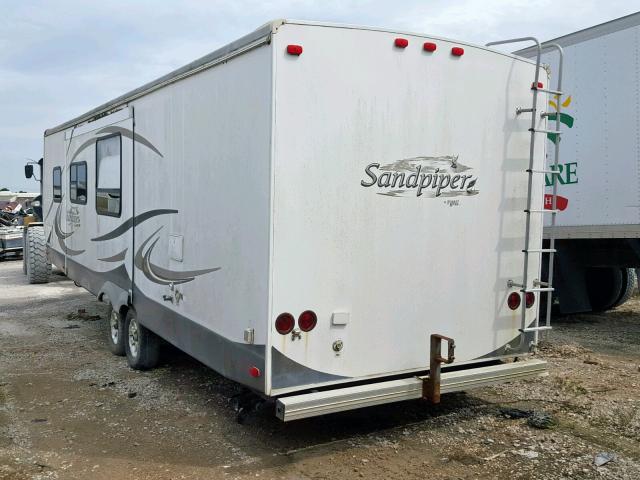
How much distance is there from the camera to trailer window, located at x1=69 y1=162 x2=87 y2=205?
817cm

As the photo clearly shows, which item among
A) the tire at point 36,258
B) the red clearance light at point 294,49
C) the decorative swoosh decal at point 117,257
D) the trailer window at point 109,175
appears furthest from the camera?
the tire at point 36,258

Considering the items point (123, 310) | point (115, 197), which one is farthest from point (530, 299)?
Answer: point (115, 197)

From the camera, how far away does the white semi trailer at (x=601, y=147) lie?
25.1ft

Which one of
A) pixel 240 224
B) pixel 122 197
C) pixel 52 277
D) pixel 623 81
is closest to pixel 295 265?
pixel 240 224

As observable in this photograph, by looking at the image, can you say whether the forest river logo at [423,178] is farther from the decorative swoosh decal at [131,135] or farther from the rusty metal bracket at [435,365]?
the decorative swoosh decal at [131,135]

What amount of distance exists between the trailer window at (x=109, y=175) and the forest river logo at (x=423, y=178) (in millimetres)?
3392

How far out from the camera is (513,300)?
502 centimetres

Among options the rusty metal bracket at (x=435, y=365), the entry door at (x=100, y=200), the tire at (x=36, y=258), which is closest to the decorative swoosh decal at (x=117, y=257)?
the entry door at (x=100, y=200)

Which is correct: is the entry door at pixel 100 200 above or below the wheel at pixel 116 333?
above

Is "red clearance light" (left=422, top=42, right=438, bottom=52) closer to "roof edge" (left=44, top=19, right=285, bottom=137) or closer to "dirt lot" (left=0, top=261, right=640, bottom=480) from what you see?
"roof edge" (left=44, top=19, right=285, bottom=137)

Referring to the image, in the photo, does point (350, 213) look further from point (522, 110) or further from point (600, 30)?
point (600, 30)

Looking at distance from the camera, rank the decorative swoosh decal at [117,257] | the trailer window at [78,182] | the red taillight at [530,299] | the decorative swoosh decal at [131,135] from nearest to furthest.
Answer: the red taillight at [530,299] < the decorative swoosh decal at [131,135] < the decorative swoosh decal at [117,257] < the trailer window at [78,182]

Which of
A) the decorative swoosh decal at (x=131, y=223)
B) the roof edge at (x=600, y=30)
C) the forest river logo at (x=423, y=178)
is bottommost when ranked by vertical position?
the decorative swoosh decal at (x=131, y=223)

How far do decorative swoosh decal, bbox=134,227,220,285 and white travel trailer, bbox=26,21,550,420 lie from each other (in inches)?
1.6
